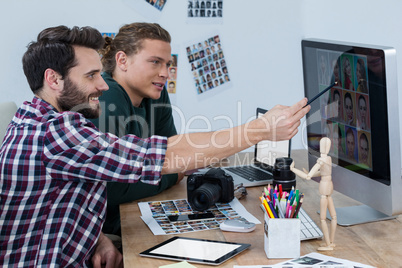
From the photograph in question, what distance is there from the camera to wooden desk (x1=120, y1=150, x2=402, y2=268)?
3.74ft

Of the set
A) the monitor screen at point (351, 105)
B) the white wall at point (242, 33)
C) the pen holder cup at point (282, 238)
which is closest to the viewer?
the pen holder cup at point (282, 238)

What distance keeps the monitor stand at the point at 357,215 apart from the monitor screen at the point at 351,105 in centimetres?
14

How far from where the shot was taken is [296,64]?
307 centimetres

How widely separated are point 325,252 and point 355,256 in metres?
0.07

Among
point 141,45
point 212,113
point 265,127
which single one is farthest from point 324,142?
point 212,113

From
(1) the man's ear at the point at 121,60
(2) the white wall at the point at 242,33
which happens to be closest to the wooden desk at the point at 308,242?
(1) the man's ear at the point at 121,60

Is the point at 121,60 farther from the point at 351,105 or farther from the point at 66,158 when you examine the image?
the point at 351,105

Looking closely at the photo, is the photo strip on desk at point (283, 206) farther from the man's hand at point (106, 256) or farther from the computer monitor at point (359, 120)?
the man's hand at point (106, 256)

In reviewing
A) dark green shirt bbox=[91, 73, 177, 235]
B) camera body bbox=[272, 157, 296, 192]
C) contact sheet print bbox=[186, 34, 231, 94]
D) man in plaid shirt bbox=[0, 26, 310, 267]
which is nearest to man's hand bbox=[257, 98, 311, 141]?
man in plaid shirt bbox=[0, 26, 310, 267]

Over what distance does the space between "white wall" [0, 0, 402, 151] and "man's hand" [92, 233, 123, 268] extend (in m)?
1.56

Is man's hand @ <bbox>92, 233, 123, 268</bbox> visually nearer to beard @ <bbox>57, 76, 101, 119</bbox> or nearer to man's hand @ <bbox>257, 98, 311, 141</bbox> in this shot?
beard @ <bbox>57, 76, 101, 119</bbox>

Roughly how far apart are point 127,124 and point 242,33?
132 centimetres

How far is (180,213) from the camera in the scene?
4.85 feet

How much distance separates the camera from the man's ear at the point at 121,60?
6.84 ft
